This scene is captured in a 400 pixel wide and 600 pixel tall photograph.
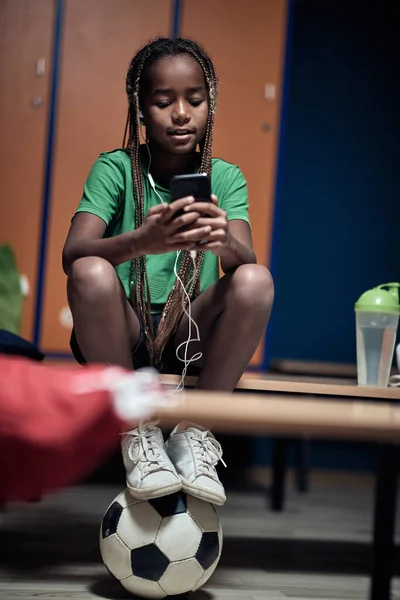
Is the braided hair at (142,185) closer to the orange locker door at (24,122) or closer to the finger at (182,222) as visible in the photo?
the finger at (182,222)

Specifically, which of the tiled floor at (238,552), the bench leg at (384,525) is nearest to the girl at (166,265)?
the tiled floor at (238,552)

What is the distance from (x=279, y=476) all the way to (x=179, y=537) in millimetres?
1134

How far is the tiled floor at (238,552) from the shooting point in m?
1.33

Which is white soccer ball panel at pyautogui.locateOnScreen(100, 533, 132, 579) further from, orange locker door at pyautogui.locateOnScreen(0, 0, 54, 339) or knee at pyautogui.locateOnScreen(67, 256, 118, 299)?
orange locker door at pyautogui.locateOnScreen(0, 0, 54, 339)

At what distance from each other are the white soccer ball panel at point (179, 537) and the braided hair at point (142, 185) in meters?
0.38

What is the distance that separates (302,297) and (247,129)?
73 centimetres

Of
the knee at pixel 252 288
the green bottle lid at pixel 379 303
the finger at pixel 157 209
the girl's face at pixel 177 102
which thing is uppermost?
the girl's face at pixel 177 102

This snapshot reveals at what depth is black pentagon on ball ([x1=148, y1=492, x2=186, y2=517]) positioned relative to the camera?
127 cm

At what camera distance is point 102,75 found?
8.79ft

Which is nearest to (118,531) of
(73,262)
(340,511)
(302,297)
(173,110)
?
(73,262)

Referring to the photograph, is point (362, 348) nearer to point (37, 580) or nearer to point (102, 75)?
point (37, 580)

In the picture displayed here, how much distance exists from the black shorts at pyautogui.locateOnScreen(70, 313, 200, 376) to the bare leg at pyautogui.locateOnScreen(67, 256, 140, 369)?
130 millimetres

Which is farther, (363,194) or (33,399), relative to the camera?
(363,194)

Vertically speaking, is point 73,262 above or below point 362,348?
above
